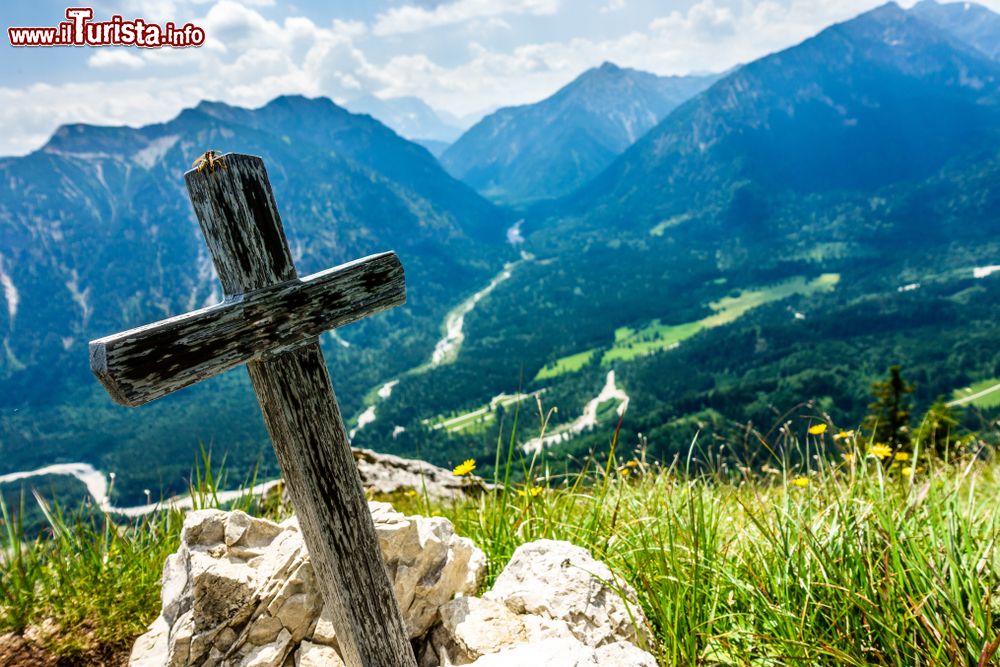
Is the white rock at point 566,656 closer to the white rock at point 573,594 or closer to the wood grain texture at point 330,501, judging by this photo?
the white rock at point 573,594

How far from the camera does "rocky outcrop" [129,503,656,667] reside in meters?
3.23

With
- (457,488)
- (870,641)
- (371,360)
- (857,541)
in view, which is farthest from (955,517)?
(371,360)

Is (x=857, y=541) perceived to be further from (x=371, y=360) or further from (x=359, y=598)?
(x=371, y=360)

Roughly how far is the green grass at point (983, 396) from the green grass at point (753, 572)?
3929 inches

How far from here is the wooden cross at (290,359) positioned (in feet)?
8.02

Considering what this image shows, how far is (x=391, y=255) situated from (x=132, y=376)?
139 centimetres

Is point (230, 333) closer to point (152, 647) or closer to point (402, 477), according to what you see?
point (152, 647)

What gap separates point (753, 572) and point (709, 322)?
564 feet

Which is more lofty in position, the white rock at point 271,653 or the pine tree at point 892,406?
the white rock at point 271,653

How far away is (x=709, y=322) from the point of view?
536ft

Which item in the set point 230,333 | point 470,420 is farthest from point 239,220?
point 470,420

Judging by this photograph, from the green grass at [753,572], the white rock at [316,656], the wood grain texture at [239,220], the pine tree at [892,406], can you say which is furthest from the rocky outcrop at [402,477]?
the pine tree at [892,406]

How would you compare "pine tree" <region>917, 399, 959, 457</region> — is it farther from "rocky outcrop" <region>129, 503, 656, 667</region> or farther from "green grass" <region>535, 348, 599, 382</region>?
"green grass" <region>535, 348, 599, 382</region>

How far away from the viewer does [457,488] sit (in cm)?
858
